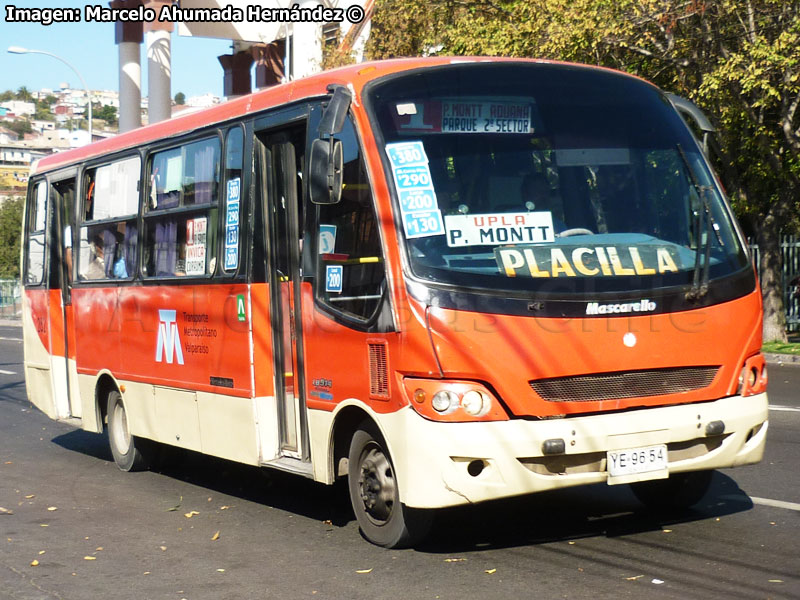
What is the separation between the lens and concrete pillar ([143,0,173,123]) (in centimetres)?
3200

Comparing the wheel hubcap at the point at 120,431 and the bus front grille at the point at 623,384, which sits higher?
the bus front grille at the point at 623,384

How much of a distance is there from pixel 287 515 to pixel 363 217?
238 centimetres

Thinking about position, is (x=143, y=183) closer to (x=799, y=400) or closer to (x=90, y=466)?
(x=90, y=466)

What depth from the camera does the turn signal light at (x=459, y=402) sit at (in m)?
6.41

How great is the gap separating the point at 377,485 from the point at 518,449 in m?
0.98

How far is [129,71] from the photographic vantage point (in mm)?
32906

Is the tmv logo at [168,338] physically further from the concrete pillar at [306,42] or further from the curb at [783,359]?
the concrete pillar at [306,42]

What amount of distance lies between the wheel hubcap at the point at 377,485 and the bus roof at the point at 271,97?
82.3 inches

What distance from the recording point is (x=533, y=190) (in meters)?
6.99

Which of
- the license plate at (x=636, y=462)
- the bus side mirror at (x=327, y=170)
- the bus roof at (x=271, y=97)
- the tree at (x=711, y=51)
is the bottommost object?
the license plate at (x=636, y=462)

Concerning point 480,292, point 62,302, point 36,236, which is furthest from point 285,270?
point 36,236

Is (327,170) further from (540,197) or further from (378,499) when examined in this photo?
→ (378,499)

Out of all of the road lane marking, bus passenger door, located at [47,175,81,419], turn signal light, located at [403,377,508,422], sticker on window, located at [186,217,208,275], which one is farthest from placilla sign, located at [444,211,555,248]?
bus passenger door, located at [47,175,81,419]

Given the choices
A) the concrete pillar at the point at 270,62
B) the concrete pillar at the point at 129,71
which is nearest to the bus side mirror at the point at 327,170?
the concrete pillar at the point at 129,71
